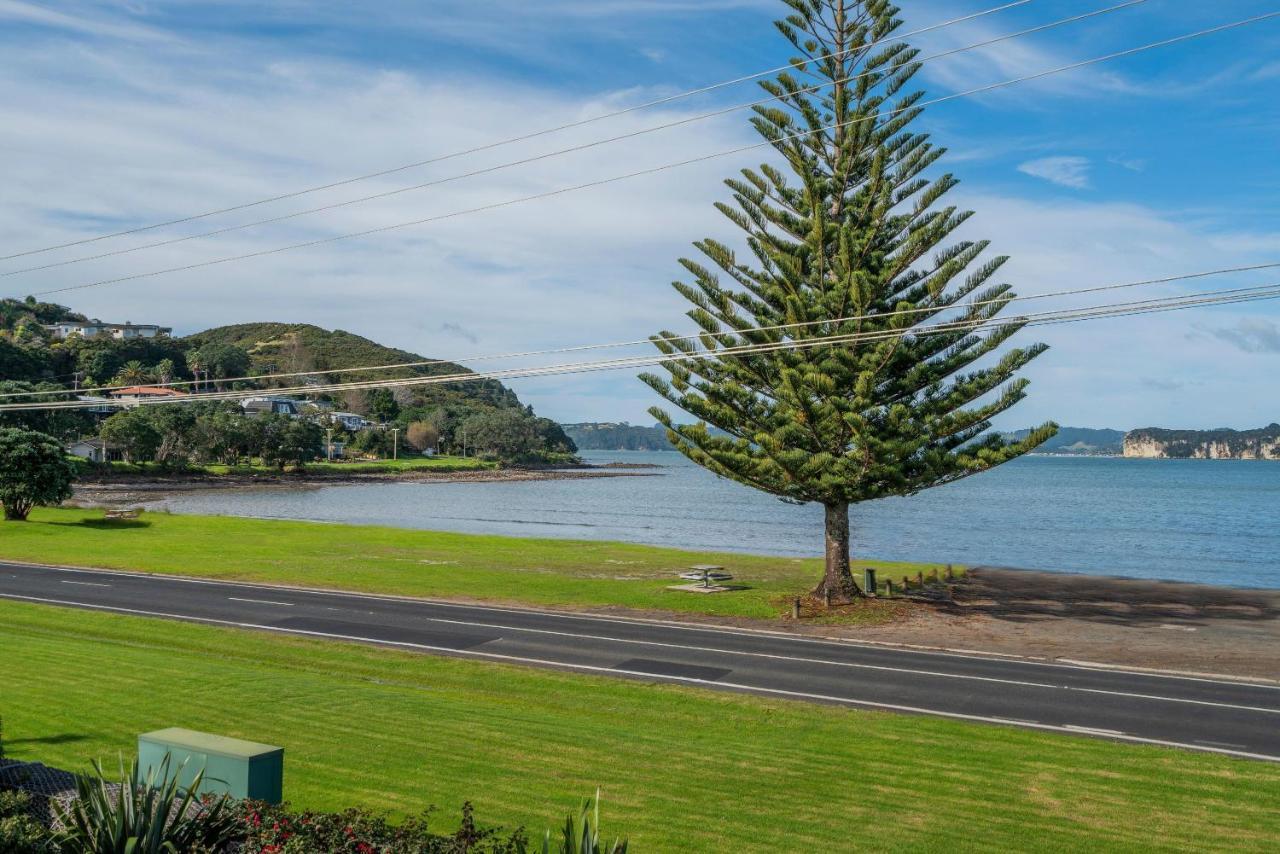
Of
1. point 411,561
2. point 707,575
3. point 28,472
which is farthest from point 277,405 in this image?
point 707,575

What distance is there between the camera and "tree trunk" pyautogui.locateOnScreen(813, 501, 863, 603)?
2952 cm

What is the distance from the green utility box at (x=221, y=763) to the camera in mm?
8086

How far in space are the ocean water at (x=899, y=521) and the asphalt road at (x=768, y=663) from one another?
33970 millimetres

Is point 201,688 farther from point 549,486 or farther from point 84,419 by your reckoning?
point 549,486

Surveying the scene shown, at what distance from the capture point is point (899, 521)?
93750 millimetres

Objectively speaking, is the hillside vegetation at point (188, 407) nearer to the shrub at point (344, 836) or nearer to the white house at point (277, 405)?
the white house at point (277, 405)

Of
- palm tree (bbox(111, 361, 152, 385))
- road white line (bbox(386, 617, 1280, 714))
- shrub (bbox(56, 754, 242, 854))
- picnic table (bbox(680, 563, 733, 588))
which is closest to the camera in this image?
shrub (bbox(56, 754, 242, 854))

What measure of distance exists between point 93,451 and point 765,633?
381 feet

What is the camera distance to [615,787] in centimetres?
1120

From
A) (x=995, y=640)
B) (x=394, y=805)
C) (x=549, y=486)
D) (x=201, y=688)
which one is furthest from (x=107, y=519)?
(x=549, y=486)

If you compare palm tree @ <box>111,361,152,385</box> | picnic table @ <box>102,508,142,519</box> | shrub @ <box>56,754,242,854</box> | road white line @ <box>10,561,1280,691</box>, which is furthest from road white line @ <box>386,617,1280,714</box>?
palm tree @ <box>111,361,152,385</box>

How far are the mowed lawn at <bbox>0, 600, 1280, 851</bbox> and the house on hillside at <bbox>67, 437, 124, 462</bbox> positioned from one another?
112 metres

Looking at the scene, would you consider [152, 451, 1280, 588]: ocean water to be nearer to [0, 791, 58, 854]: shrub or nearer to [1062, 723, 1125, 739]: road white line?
[1062, 723, 1125, 739]: road white line

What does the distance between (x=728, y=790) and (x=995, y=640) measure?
15261 millimetres
